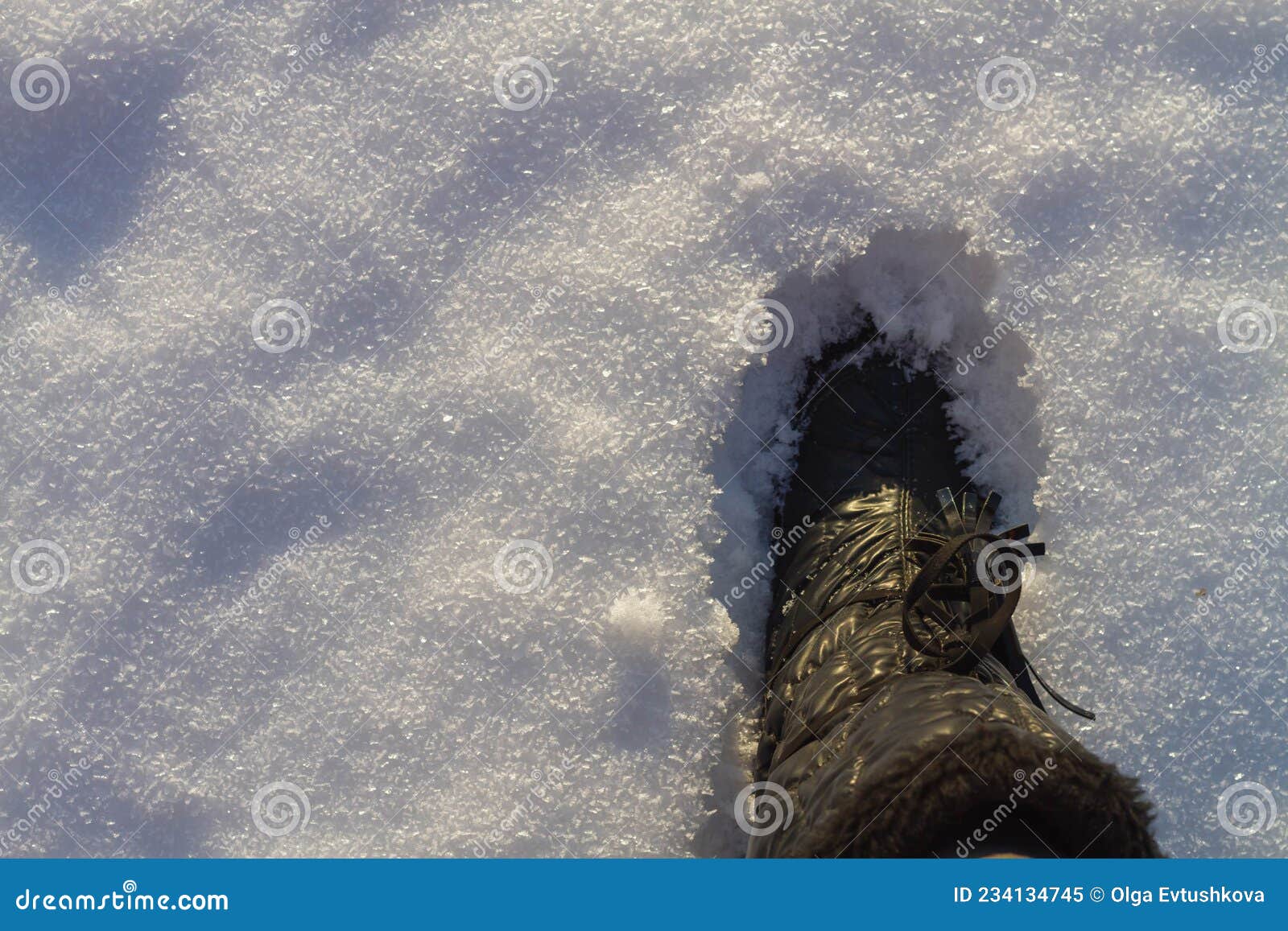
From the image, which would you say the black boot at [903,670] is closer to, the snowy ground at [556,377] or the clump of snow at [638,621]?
the snowy ground at [556,377]

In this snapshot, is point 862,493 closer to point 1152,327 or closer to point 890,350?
point 890,350

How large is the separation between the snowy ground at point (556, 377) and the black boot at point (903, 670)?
91 mm

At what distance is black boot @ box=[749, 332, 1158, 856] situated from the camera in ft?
3.09

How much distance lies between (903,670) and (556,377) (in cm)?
73

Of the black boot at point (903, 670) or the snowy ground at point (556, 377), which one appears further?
the snowy ground at point (556, 377)

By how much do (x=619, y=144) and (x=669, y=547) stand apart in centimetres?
71

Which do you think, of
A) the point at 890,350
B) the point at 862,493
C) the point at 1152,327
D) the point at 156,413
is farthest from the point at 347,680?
the point at 1152,327

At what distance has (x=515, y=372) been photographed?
1603 millimetres

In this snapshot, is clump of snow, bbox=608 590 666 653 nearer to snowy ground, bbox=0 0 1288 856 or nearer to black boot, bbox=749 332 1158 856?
snowy ground, bbox=0 0 1288 856

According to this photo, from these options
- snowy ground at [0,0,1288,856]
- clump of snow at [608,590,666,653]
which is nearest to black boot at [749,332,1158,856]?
snowy ground at [0,0,1288,856]

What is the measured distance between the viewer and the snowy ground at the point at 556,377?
5.08 feet

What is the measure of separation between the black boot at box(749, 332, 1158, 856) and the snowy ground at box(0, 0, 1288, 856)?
3.6 inches

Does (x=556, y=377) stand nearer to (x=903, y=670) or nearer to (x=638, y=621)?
(x=638, y=621)

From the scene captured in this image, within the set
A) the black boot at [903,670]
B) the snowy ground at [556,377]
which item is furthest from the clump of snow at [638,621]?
the black boot at [903,670]
